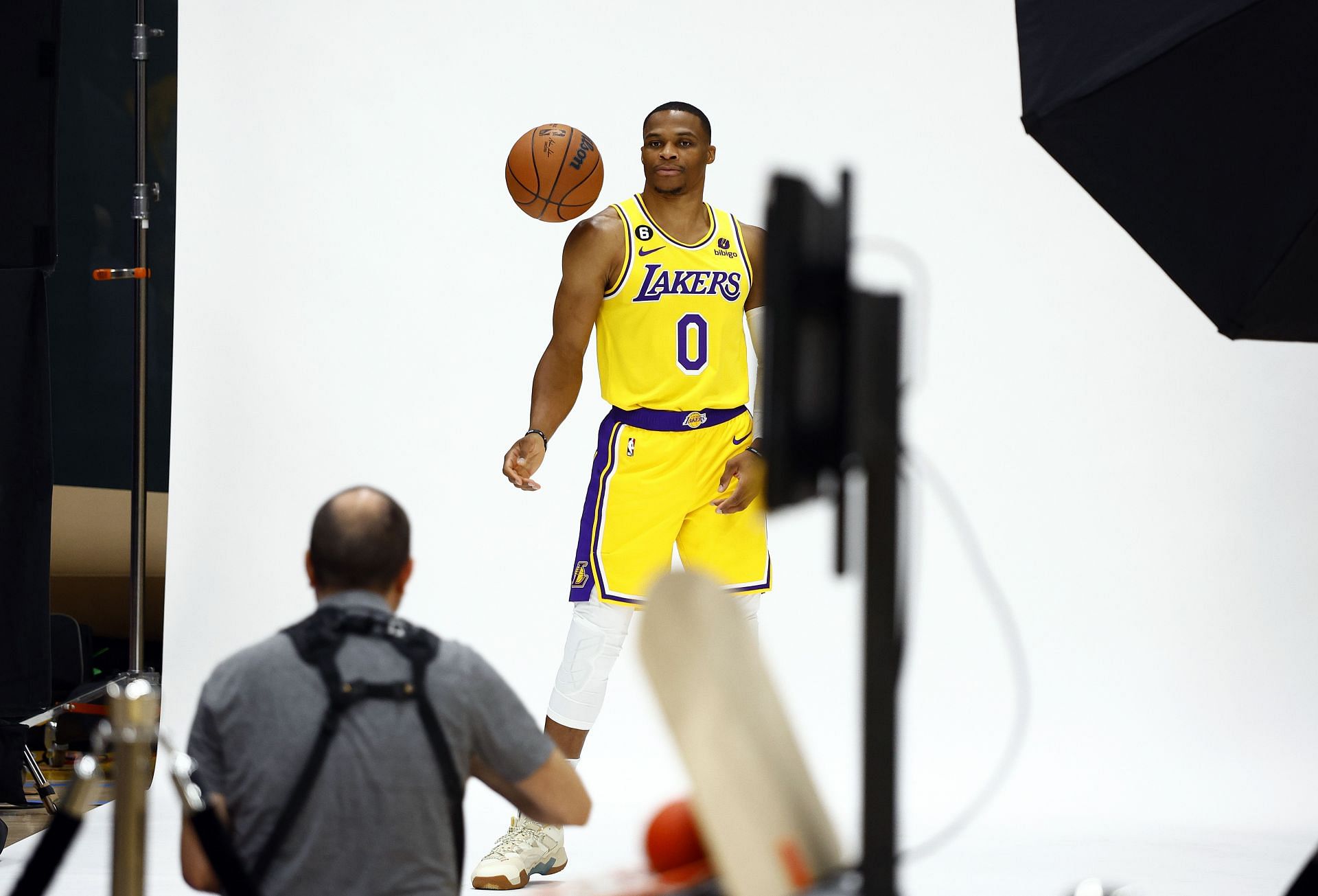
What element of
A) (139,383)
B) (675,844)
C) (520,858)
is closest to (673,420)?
(520,858)

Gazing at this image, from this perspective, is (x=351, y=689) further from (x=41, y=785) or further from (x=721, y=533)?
(x=41, y=785)

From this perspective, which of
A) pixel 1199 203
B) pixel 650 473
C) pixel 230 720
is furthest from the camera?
pixel 650 473

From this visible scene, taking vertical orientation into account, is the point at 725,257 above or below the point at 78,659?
above

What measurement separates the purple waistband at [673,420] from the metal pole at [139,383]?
197 centimetres

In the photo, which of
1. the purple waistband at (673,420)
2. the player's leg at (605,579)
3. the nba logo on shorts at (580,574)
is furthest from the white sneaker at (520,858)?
the purple waistband at (673,420)

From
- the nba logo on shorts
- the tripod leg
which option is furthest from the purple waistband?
the tripod leg

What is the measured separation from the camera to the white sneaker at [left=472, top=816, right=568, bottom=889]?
3414mm

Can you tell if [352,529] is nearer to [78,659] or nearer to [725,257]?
[725,257]

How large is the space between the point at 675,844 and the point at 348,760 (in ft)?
1.99

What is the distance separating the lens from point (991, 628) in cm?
500

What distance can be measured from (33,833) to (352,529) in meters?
3.00

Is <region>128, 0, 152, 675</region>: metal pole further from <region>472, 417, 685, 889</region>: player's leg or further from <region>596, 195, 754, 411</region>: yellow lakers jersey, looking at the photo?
<region>596, 195, 754, 411</region>: yellow lakers jersey

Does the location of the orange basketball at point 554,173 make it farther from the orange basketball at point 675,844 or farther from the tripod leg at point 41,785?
the orange basketball at point 675,844

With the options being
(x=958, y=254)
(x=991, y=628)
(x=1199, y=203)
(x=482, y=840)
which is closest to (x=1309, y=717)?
(x=991, y=628)
